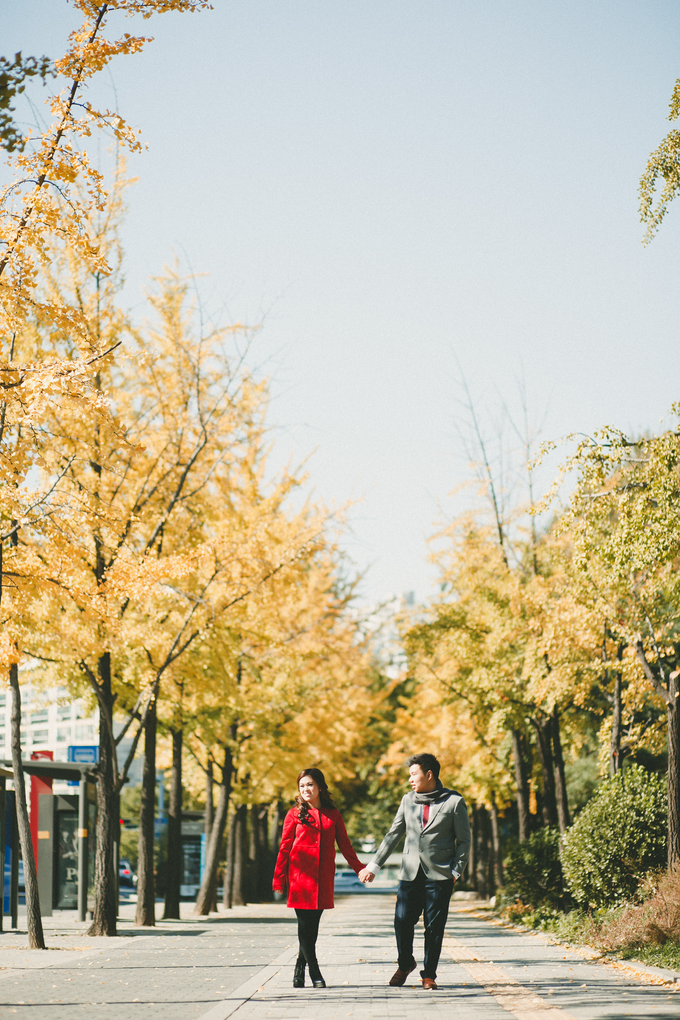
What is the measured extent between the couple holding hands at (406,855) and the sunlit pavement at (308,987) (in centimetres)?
52

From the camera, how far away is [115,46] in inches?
337

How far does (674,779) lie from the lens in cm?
1224

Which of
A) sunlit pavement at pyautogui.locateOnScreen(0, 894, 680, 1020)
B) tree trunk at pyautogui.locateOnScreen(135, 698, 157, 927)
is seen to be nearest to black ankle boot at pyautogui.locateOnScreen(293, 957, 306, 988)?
sunlit pavement at pyautogui.locateOnScreen(0, 894, 680, 1020)

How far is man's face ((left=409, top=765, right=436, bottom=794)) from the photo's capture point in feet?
25.7

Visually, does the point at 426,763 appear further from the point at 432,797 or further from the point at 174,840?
the point at 174,840

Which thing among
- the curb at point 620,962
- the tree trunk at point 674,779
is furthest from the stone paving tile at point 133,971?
the tree trunk at point 674,779

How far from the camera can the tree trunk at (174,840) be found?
69.1 feet

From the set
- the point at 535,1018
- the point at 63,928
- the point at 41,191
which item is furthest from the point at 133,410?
the point at 535,1018

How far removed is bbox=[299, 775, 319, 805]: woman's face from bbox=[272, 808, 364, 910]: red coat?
0.11 m

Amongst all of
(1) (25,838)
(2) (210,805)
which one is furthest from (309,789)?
(2) (210,805)

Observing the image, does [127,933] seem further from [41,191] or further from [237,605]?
[41,191]

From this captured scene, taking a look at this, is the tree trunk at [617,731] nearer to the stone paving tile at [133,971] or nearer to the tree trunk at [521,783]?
the tree trunk at [521,783]

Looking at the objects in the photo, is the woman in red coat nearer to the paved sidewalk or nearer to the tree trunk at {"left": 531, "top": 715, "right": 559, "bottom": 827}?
the paved sidewalk

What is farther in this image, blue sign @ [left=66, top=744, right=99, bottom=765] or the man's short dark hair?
blue sign @ [left=66, top=744, right=99, bottom=765]
